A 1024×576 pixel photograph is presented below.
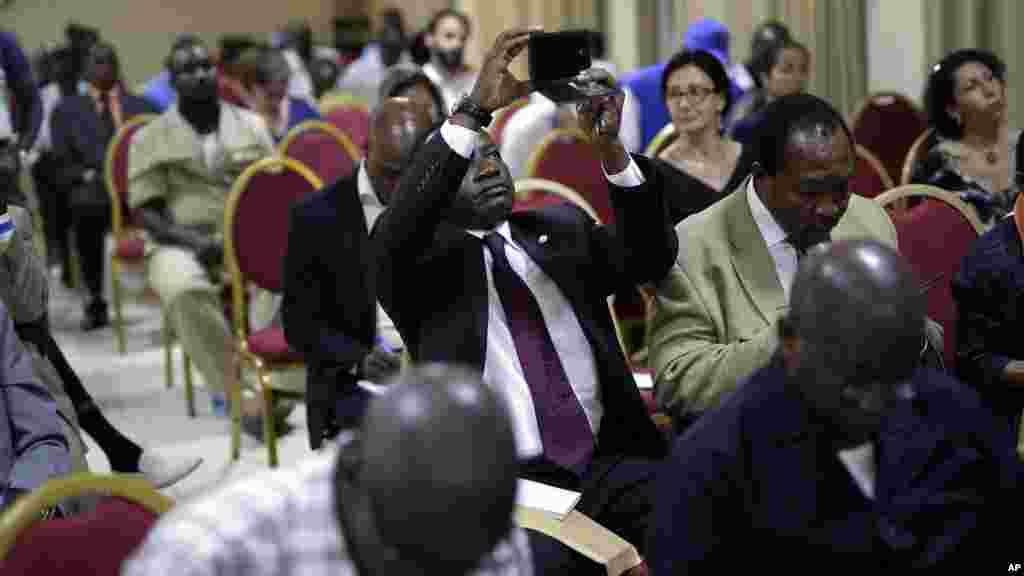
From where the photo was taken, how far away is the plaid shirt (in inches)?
53.5

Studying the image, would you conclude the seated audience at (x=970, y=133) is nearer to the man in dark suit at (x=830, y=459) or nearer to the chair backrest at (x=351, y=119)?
the man in dark suit at (x=830, y=459)

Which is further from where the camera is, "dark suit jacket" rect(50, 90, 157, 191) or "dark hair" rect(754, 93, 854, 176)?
"dark suit jacket" rect(50, 90, 157, 191)

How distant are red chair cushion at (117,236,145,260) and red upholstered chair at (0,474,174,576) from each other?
14.7ft

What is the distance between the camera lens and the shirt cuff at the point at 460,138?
245 centimetres

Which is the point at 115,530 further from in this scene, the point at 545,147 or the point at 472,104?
the point at 545,147

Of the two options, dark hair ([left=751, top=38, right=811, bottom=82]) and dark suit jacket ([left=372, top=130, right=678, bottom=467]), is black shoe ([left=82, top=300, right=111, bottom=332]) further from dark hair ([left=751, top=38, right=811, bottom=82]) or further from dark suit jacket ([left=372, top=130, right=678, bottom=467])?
dark suit jacket ([left=372, top=130, right=678, bottom=467])

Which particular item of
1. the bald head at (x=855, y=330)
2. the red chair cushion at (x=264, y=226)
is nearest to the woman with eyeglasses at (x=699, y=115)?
the red chair cushion at (x=264, y=226)

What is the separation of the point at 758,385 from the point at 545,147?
3.16m

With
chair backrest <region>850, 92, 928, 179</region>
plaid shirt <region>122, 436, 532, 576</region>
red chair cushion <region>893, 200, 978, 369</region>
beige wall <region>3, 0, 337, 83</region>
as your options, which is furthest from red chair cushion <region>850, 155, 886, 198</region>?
beige wall <region>3, 0, 337, 83</region>

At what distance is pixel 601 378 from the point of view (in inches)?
103

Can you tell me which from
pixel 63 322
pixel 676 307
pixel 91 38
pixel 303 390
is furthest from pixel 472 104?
pixel 91 38

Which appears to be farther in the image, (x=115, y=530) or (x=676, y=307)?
(x=676, y=307)

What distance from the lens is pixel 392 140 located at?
336cm

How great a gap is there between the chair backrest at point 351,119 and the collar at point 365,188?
126 inches
